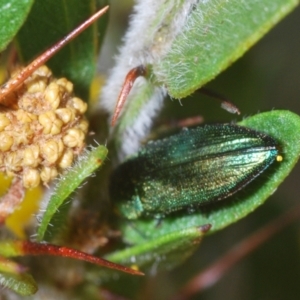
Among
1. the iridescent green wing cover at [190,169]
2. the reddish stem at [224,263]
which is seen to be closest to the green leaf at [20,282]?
the iridescent green wing cover at [190,169]

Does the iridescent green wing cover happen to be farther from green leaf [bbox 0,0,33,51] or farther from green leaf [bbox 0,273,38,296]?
green leaf [bbox 0,0,33,51]

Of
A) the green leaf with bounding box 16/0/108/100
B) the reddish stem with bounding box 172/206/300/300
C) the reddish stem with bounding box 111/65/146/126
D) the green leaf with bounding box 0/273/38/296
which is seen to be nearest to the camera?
the green leaf with bounding box 0/273/38/296

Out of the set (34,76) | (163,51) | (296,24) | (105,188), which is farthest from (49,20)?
(296,24)

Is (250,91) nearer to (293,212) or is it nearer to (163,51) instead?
(293,212)

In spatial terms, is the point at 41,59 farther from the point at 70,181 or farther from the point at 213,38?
the point at 213,38

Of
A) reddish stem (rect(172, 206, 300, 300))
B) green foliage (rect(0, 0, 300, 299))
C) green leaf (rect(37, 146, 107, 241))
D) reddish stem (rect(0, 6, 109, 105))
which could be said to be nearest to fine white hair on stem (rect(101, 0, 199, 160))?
green foliage (rect(0, 0, 300, 299))

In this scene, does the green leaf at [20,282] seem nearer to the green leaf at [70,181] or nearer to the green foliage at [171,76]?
the green foliage at [171,76]
